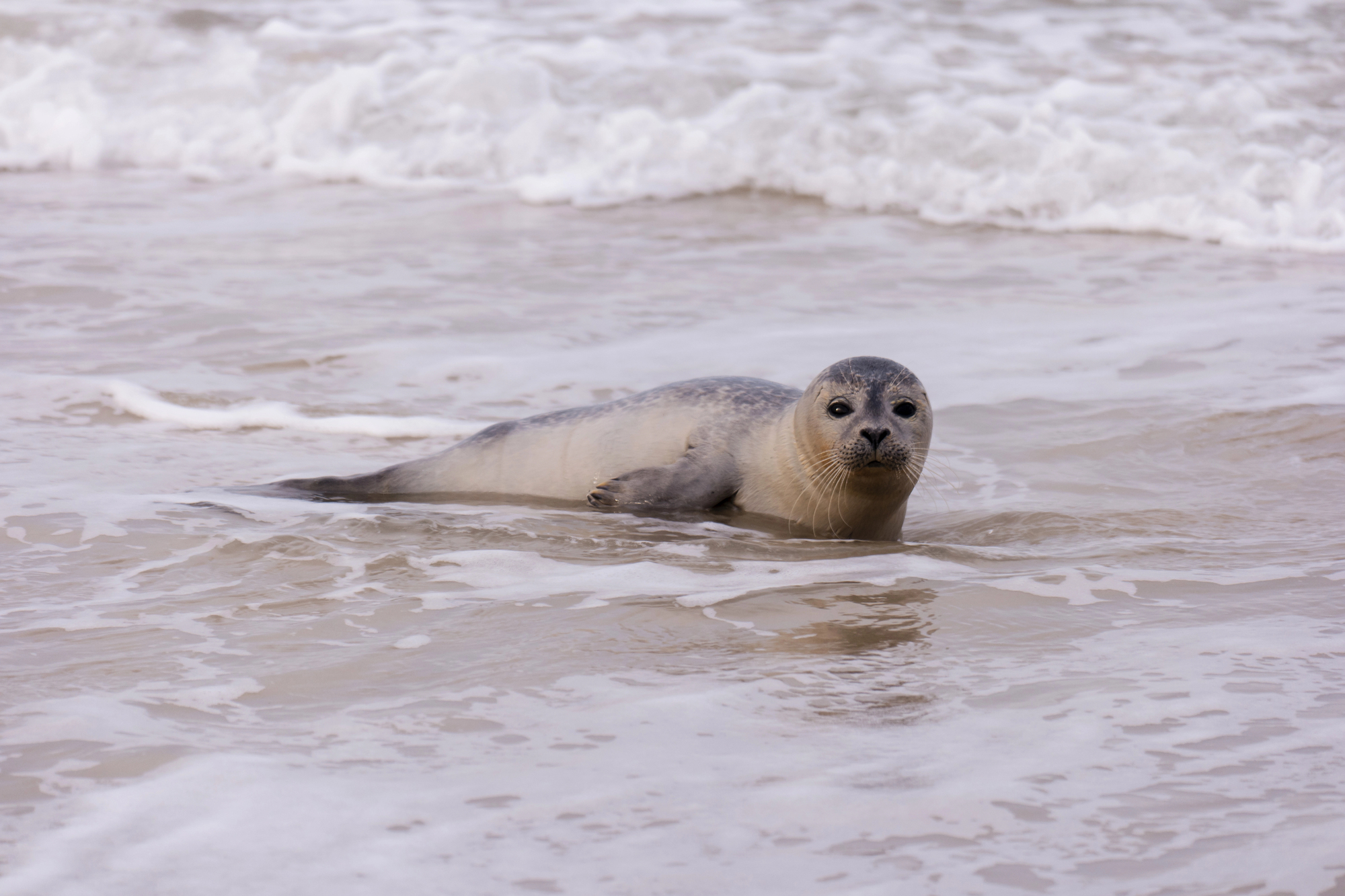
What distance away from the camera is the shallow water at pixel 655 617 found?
204 cm

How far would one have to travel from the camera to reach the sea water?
6.93ft

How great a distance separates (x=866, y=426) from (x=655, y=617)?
1024 mm

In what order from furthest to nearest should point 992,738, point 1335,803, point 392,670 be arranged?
1. point 392,670
2. point 992,738
3. point 1335,803

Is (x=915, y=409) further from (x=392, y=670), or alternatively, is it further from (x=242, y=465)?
(x=242, y=465)

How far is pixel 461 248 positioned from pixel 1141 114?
4.98m

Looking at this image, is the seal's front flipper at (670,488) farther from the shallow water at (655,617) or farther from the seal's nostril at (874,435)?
the seal's nostril at (874,435)

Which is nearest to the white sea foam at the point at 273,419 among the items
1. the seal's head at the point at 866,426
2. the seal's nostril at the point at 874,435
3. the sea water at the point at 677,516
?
the sea water at the point at 677,516

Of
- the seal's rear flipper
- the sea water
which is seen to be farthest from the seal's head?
the seal's rear flipper

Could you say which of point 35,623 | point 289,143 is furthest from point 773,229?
point 35,623

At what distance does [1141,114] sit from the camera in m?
10.1

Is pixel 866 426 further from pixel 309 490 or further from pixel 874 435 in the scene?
pixel 309 490

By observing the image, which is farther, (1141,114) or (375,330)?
(1141,114)

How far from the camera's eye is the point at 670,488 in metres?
4.00

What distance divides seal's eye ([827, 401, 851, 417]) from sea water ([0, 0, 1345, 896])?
374 mm
